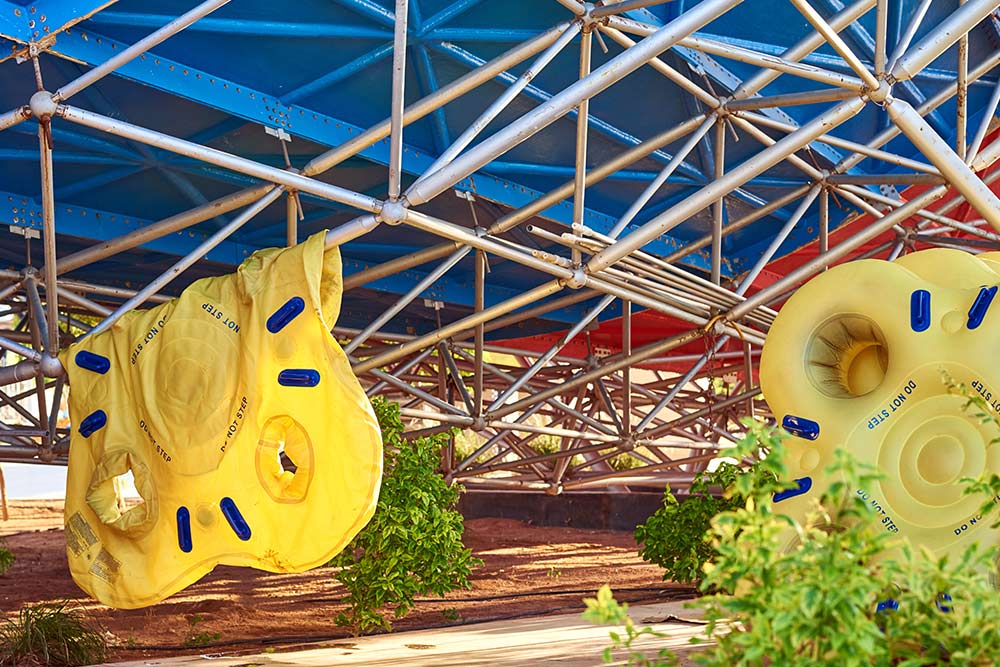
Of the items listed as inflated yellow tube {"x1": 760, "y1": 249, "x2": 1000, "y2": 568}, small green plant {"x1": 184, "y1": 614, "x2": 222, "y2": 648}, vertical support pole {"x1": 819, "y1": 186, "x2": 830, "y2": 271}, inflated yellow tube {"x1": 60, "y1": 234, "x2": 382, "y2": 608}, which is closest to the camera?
inflated yellow tube {"x1": 760, "y1": 249, "x2": 1000, "y2": 568}

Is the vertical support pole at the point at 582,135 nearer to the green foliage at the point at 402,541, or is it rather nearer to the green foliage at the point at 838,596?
the green foliage at the point at 402,541

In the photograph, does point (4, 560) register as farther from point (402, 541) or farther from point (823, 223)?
point (823, 223)

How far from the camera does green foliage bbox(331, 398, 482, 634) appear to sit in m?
7.08

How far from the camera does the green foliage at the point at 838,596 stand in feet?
6.61

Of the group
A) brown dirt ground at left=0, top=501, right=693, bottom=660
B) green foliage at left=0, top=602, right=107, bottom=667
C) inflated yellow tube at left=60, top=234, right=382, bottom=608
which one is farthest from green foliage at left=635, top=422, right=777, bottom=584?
green foliage at left=0, top=602, right=107, bottom=667

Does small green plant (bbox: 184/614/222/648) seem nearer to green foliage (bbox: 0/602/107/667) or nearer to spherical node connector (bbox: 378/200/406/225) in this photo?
green foliage (bbox: 0/602/107/667)

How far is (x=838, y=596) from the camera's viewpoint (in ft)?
6.60

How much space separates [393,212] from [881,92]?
8.79ft

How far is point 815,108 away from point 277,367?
5293mm

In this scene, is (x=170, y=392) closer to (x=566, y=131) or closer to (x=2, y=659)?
(x=2, y=659)

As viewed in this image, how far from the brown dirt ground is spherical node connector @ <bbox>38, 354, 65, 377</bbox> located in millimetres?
1984

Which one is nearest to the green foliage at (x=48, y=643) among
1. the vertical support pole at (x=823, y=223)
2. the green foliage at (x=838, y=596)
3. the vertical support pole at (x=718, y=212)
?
the vertical support pole at (x=718, y=212)

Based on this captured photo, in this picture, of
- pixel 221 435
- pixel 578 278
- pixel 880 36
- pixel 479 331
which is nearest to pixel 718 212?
pixel 578 278

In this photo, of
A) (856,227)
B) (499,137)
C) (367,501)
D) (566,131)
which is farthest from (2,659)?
(856,227)
